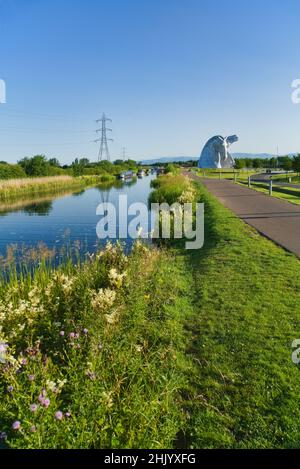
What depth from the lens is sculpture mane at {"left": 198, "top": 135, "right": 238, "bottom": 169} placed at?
98062mm

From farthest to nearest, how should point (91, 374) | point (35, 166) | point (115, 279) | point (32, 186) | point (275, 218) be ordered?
point (35, 166)
point (32, 186)
point (275, 218)
point (115, 279)
point (91, 374)

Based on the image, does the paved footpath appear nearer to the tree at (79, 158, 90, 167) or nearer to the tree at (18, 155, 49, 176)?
the tree at (18, 155, 49, 176)

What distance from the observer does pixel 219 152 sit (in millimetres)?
98188

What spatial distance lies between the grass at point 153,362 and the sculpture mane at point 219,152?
311 ft

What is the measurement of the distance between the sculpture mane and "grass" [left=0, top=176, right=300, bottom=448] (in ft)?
311

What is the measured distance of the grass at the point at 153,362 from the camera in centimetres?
294

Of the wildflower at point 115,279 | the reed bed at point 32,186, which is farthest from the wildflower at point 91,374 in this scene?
the reed bed at point 32,186

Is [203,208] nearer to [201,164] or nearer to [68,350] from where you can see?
[68,350]

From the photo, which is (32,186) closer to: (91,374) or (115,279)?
(115,279)

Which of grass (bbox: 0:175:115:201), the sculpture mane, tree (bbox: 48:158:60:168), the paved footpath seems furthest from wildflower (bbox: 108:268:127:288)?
the sculpture mane

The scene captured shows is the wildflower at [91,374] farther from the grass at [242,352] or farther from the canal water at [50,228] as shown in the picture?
the canal water at [50,228]

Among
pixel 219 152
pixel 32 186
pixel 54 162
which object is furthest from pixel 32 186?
pixel 219 152

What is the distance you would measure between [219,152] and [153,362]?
325ft
